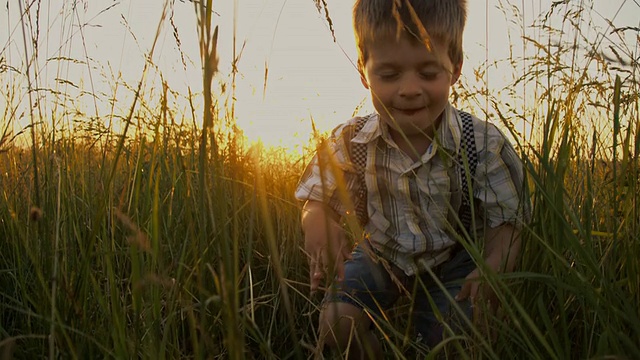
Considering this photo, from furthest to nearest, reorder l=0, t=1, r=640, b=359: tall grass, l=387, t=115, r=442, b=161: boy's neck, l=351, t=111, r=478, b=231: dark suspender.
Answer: l=387, t=115, r=442, b=161: boy's neck, l=351, t=111, r=478, b=231: dark suspender, l=0, t=1, r=640, b=359: tall grass

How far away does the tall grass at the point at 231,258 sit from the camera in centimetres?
82

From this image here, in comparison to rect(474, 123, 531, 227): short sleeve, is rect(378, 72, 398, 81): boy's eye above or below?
above

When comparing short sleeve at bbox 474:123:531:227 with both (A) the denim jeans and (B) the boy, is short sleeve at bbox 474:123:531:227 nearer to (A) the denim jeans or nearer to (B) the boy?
(B) the boy

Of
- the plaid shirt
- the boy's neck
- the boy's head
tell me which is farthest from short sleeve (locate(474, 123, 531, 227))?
the boy's head

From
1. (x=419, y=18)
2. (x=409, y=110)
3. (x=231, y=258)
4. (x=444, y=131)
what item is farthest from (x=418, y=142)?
(x=231, y=258)

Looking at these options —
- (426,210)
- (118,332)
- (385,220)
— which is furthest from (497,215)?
(118,332)

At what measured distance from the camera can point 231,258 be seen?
1.52 metres

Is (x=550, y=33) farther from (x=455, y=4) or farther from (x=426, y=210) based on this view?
(x=426, y=210)

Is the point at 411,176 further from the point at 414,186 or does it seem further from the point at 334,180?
the point at 334,180

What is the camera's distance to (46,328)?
42.6 inches

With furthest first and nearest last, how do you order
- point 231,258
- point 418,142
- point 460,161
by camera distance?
point 418,142 → point 460,161 → point 231,258

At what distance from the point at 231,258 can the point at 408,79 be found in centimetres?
72

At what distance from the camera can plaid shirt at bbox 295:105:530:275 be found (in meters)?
1.73

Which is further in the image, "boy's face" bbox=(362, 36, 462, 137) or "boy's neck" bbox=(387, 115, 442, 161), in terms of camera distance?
"boy's neck" bbox=(387, 115, 442, 161)
